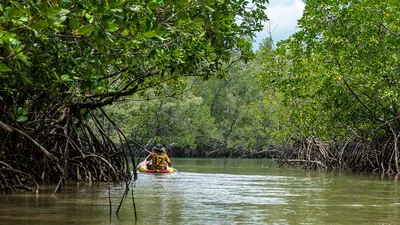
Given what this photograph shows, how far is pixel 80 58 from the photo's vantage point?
620 centimetres

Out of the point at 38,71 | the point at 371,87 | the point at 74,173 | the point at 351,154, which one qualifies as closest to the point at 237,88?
the point at 351,154

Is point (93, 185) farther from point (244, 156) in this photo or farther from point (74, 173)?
point (244, 156)

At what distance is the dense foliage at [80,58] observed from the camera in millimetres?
4594

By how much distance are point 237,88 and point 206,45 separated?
3479 centimetres

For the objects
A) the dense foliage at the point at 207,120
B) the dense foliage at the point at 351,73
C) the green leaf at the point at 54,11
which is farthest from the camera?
the dense foliage at the point at 207,120

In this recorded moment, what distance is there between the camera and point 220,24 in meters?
8.07

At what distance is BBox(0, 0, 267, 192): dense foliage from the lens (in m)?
4.59

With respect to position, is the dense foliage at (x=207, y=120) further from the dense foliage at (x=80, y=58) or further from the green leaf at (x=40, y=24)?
the green leaf at (x=40, y=24)

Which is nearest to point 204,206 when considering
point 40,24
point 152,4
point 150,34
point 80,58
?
point 80,58

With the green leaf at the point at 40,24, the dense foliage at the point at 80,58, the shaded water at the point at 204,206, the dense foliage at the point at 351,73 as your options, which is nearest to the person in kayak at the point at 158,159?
the dense foliage at the point at 351,73

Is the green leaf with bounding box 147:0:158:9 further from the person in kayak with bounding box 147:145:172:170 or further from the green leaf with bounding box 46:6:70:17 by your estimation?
the person in kayak with bounding box 147:145:172:170

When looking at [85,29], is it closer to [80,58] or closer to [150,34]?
[150,34]

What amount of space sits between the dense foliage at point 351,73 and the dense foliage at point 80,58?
3.89m

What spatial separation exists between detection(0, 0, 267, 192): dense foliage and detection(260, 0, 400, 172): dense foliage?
389 cm
